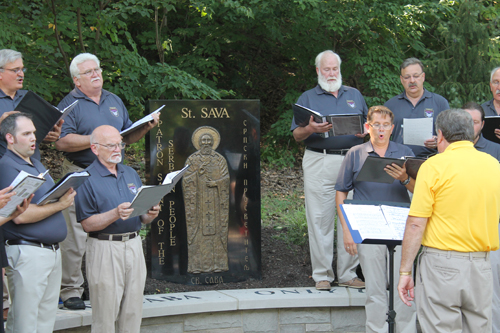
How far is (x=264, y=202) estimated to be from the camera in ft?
28.1

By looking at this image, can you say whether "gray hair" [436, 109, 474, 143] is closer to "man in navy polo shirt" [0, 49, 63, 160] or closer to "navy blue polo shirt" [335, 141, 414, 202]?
"navy blue polo shirt" [335, 141, 414, 202]

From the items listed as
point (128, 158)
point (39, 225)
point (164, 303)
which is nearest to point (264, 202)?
point (128, 158)

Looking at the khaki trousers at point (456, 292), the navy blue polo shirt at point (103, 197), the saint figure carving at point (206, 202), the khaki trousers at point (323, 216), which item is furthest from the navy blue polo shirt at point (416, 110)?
the navy blue polo shirt at point (103, 197)

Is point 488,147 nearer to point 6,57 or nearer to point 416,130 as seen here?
point 416,130

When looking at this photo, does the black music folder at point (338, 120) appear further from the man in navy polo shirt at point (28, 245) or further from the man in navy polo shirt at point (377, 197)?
the man in navy polo shirt at point (28, 245)

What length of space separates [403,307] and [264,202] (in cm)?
455

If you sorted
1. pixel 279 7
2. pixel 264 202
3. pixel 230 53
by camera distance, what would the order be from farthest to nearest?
pixel 230 53
pixel 279 7
pixel 264 202

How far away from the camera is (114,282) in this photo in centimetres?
356

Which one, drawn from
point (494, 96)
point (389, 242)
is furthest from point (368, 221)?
point (494, 96)

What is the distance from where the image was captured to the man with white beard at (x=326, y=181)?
503 centimetres

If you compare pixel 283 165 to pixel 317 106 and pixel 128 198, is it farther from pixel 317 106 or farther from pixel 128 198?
pixel 128 198

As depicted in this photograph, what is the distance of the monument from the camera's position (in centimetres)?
525

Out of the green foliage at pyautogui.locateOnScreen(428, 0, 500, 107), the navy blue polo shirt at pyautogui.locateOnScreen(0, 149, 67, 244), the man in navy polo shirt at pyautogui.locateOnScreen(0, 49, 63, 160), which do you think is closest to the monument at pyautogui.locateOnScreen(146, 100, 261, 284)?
the man in navy polo shirt at pyautogui.locateOnScreen(0, 49, 63, 160)

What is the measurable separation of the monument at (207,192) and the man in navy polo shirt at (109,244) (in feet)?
5.03
